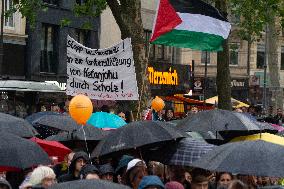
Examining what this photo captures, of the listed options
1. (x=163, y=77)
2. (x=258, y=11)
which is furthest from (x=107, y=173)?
(x=163, y=77)

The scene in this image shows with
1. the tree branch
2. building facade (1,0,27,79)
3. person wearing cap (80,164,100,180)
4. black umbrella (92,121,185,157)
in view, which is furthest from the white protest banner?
building facade (1,0,27,79)

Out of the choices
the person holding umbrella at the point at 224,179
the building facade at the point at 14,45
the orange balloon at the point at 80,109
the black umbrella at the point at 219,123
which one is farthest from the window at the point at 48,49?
the person holding umbrella at the point at 224,179

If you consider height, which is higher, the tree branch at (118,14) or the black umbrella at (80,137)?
Answer: the tree branch at (118,14)

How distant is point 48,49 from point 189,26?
22087mm

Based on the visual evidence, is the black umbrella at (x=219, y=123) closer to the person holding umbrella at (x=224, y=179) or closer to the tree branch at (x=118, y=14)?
the person holding umbrella at (x=224, y=179)

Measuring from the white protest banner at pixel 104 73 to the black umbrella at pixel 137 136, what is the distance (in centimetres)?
350

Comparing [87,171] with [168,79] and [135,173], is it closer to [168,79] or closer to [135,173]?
[135,173]

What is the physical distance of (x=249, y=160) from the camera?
7918 mm

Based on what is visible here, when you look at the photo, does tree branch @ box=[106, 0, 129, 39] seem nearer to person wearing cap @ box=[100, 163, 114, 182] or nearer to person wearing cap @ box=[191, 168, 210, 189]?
person wearing cap @ box=[100, 163, 114, 182]

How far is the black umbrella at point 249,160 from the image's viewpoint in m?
7.79

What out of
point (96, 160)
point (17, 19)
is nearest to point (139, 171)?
point (96, 160)

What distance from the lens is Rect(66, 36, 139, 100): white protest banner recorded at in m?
13.6

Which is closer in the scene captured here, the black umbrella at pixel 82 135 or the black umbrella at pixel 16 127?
the black umbrella at pixel 16 127

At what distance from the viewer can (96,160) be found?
1171 centimetres
